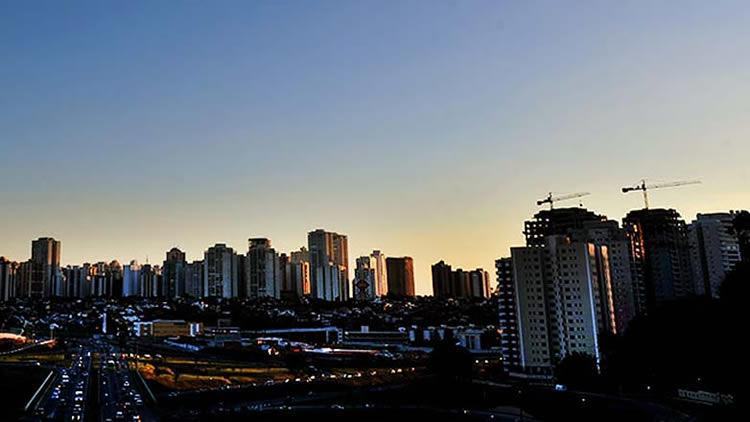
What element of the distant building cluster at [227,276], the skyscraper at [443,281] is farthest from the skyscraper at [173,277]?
the skyscraper at [443,281]

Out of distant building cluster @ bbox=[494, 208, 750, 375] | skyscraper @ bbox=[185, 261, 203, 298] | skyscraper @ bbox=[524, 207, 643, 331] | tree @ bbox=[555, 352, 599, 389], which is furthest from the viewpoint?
skyscraper @ bbox=[185, 261, 203, 298]

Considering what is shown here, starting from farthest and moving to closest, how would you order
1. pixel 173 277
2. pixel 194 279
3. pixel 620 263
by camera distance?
1. pixel 173 277
2. pixel 194 279
3. pixel 620 263

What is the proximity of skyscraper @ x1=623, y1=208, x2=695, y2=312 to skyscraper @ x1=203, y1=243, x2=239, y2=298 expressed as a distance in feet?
228

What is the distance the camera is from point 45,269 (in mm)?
121938

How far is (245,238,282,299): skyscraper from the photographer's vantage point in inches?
4626

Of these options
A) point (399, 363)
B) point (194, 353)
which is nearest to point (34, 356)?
point (194, 353)

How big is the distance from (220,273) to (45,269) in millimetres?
33113

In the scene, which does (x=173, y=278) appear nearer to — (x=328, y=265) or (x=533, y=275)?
(x=328, y=265)

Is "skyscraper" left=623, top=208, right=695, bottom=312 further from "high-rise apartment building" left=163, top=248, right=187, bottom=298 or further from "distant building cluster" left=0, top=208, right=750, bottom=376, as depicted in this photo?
"high-rise apartment building" left=163, top=248, right=187, bottom=298

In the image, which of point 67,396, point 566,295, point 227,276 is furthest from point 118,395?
point 227,276

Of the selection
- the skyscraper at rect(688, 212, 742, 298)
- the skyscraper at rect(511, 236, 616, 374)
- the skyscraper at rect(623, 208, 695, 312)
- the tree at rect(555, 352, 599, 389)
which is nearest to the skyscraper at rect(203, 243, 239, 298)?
the skyscraper at rect(623, 208, 695, 312)

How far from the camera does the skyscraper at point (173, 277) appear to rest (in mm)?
124438

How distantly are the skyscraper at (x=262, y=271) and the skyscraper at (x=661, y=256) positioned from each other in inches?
2595

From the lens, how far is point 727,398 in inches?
1250
